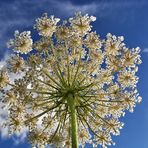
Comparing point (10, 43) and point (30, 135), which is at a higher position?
point (10, 43)

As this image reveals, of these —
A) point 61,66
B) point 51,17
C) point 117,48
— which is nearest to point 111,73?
point 117,48

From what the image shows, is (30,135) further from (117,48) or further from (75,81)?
(117,48)

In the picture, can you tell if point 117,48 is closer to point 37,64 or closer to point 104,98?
point 104,98

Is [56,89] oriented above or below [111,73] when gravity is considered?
below

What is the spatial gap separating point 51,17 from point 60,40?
39.9 inches

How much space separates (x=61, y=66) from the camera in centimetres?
1559

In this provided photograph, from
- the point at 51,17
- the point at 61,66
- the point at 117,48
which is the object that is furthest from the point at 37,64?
the point at 117,48

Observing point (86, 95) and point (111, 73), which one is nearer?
point (86, 95)

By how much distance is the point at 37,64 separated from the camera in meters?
15.7

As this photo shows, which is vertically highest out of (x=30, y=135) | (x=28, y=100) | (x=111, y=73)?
(x=111, y=73)

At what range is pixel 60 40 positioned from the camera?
16.4m

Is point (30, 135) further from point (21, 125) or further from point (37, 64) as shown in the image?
point (37, 64)

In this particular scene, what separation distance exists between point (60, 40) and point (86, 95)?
9.89 ft

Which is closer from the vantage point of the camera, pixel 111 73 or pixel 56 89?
pixel 56 89
